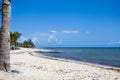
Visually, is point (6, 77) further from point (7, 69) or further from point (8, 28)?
point (8, 28)

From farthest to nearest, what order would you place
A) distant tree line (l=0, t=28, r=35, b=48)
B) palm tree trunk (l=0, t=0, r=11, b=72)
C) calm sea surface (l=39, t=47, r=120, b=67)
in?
distant tree line (l=0, t=28, r=35, b=48)
calm sea surface (l=39, t=47, r=120, b=67)
palm tree trunk (l=0, t=0, r=11, b=72)

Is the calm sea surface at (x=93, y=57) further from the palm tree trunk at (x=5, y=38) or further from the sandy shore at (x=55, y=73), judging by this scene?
the palm tree trunk at (x=5, y=38)

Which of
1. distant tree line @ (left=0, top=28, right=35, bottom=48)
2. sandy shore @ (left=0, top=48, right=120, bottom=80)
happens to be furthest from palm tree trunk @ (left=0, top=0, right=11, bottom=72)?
distant tree line @ (left=0, top=28, right=35, bottom=48)

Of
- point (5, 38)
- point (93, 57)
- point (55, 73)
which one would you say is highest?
point (5, 38)

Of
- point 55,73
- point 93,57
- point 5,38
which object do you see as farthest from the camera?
point 93,57

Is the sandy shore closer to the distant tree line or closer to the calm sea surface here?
the calm sea surface

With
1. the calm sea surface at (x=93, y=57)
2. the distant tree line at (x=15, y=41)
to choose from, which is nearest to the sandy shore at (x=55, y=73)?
the calm sea surface at (x=93, y=57)

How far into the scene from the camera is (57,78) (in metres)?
10.7

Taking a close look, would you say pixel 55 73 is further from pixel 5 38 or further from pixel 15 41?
pixel 15 41

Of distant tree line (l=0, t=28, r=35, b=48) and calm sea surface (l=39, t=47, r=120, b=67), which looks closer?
calm sea surface (l=39, t=47, r=120, b=67)

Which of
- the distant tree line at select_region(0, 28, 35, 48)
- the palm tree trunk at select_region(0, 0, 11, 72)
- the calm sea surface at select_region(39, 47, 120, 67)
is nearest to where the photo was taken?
the palm tree trunk at select_region(0, 0, 11, 72)

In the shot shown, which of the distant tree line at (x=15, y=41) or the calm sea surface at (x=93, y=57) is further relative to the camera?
the distant tree line at (x=15, y=41)

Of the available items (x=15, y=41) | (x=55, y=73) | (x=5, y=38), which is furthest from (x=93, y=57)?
(x=15, y=41)

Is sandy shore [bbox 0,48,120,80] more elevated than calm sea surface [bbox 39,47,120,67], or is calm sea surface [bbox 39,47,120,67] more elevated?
sandy shore [bbox 0,48,120,80]
